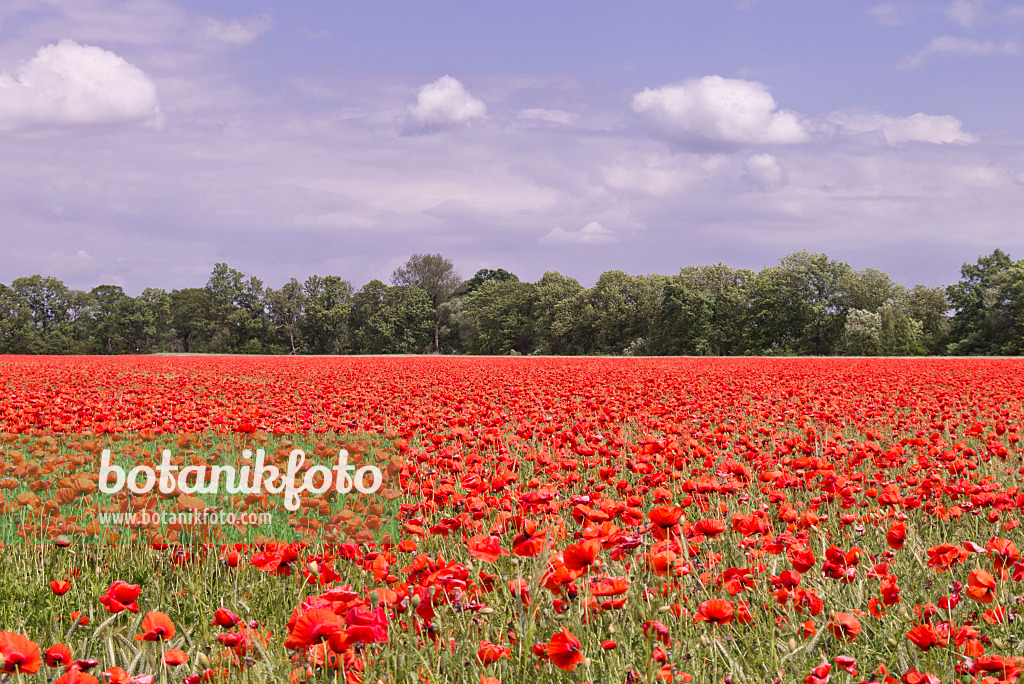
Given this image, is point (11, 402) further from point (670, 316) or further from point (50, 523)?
point (670, 316)

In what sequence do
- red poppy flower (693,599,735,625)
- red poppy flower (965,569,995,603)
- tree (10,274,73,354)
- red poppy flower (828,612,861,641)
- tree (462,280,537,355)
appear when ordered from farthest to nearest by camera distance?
Result: tree (10,274,73,354) < tree (462,280,537,355) < red poppy flower (965,569,995,603) < red poppy flower (828,612,861,641) < red poppy flower (693,599,735,625)

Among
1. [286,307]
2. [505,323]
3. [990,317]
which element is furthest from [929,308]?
[286,307]

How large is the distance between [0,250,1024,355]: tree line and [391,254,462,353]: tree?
19 centimetres

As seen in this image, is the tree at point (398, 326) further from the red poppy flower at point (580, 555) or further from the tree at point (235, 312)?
the red poppy flower at point (580, 555)

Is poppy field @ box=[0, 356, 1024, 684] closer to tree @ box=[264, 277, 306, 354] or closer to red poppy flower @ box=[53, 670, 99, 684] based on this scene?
red poppy flower @ box=[53, 670, 99, 684]

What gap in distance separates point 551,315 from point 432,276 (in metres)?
21.8

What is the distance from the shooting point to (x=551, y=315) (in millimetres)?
85688

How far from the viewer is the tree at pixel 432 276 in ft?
324

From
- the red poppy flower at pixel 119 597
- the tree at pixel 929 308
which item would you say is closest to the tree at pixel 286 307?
the tree at pixel 929 308

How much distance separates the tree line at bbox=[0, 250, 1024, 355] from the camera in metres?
67.7

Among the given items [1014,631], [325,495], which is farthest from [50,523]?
[1014,631]

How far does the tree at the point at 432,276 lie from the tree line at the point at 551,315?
0.19 m

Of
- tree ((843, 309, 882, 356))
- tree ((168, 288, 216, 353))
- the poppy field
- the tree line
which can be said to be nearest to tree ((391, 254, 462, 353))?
the tree line

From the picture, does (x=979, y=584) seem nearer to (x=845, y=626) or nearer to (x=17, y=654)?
(x=845, y=626)
